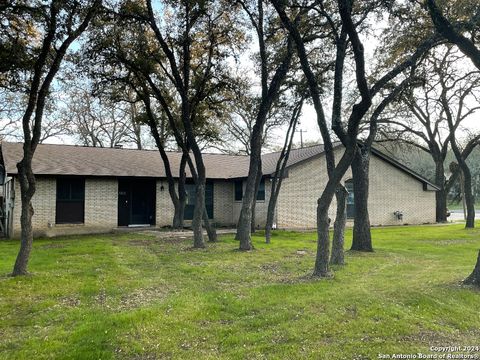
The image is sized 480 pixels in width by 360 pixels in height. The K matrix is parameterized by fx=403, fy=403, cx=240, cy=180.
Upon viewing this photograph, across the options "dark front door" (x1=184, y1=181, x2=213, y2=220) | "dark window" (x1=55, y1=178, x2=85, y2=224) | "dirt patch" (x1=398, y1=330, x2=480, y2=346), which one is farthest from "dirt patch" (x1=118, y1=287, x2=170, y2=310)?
"dark front door" (x1=184, y1=181, x2=213, y2=220)

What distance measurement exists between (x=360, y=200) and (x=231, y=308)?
771cm

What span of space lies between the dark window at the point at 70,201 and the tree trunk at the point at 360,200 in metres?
12.6

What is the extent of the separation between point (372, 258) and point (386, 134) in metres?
18.5

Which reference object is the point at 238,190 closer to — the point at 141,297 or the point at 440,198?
the point at 440,198

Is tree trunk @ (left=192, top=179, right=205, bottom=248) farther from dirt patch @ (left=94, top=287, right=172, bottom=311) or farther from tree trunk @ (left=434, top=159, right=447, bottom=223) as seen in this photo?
tree trunk @ (left=434, top=159, right=447, bottom=223)

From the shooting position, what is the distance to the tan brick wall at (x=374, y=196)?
2075 centimetres

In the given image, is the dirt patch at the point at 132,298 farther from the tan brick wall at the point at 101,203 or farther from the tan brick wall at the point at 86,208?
the tan brick wall at the point at 101,203

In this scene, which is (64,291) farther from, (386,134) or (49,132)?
(49,132)

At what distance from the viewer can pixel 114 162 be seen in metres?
21.3

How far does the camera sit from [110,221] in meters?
19.3

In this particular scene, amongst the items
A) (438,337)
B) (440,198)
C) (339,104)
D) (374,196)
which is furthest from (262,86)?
(440,198)

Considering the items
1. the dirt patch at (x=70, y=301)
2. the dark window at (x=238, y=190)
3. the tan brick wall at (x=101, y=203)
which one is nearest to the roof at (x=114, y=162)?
the dark window at (x=238, y=190)

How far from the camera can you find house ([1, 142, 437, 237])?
59.2 feet

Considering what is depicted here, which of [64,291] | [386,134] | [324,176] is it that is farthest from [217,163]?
[64,291]
